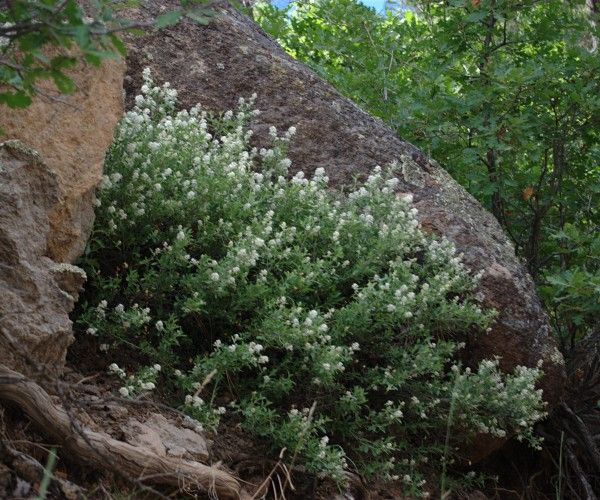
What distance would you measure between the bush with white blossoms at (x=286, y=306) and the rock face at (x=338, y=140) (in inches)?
12.3

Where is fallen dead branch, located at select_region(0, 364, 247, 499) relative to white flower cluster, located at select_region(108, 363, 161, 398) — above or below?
below

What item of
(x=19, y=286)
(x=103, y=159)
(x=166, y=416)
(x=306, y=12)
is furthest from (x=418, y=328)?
(x=306, y=12)

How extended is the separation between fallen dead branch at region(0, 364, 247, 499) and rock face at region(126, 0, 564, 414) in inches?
87.0

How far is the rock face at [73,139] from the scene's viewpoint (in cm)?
407

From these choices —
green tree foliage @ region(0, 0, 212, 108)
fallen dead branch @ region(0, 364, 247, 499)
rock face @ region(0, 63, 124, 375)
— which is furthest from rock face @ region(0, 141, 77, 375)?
green tree foliage @ region(0, 0, 212, 108)

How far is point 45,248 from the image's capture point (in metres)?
3.76

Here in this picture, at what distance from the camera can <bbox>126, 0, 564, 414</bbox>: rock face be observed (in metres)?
5.50

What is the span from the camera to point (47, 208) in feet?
12.5

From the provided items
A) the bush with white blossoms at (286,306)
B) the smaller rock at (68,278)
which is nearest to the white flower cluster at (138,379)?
the bush with white blossoms at (286,306)

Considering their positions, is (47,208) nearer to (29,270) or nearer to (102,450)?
(29,270)

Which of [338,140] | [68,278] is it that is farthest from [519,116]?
[68,278]

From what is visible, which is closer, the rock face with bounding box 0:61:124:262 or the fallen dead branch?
the fallen dead branch

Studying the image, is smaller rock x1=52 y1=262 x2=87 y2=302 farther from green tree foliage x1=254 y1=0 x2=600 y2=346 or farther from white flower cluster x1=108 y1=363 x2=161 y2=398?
green tree foliage x1=254 y1=0 x2=600 y2=346

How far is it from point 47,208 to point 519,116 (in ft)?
12.0
